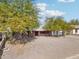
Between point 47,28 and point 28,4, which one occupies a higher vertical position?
point 28,4

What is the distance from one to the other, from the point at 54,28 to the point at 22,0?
48105 millimetres

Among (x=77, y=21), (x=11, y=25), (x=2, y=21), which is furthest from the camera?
(x=77, y=21)

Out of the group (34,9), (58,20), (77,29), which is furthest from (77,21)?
(34,9)

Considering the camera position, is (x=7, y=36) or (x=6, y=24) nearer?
(x=7, y=36)

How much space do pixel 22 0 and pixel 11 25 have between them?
48.2 ft

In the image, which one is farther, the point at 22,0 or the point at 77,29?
the point at 77,29

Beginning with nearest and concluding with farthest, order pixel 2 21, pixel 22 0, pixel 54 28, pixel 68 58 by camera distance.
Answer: pixel 2 21, pixel 68 58, pixel 22 0, pixel 54 28

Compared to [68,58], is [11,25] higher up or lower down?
higher up

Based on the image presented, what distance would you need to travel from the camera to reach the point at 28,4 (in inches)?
1009

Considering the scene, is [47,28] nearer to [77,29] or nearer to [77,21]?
[77,29]

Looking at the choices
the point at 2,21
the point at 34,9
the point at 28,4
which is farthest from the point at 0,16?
the point at 34,9

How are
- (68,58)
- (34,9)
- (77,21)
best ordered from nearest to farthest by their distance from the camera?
(68,58) → (34,9) → (77,21)

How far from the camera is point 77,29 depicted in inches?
3455

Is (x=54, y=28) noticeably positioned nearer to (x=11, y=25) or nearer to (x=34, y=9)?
(x=34, y=9)
